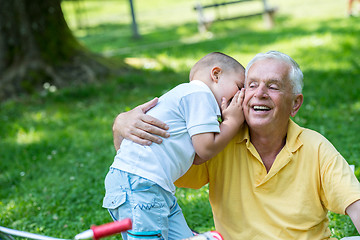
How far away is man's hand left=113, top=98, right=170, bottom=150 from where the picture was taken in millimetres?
2541

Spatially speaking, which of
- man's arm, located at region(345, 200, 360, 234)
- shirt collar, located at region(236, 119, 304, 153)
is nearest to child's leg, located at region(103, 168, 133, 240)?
shirt collar, located at region(236, 119, 304, 153)

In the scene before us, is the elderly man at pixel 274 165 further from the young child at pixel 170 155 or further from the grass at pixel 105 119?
the grass at pixel 105 119

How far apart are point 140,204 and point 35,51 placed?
6.15 m

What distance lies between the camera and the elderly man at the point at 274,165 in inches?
101

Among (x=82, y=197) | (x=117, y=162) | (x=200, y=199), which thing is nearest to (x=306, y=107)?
→ (x=200, y=199)

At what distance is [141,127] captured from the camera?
2.61 metres

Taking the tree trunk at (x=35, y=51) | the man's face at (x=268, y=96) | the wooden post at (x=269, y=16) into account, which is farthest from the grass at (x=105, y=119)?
the man's face at (x=268, y=96)

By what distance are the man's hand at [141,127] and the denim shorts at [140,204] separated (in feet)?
0.70

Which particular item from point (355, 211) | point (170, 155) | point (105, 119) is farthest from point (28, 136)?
point (355, 211)

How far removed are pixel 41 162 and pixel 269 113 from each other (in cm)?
329

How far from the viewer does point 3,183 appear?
4.72m

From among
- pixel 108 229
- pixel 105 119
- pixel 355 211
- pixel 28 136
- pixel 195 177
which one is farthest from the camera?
pixel 105 119

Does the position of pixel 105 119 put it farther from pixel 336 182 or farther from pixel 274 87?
pixel 336 182

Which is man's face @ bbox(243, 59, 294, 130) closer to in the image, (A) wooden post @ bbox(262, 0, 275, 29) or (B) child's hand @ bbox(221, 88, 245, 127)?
(B) child's hand @ bbox(221, 88, 245, 127)
